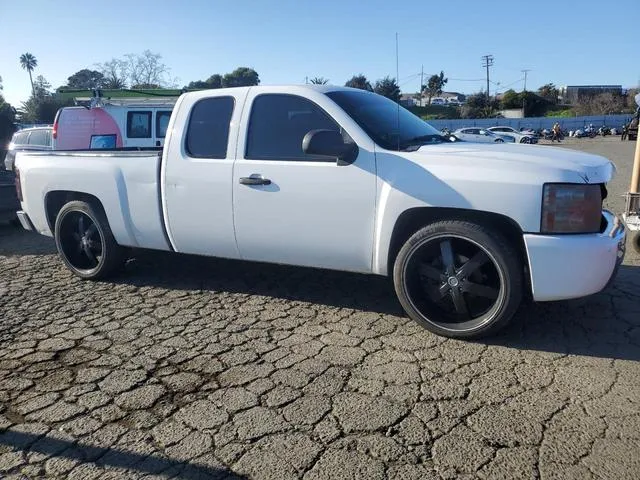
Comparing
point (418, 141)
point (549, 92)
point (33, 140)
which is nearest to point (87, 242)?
point (418, 141)

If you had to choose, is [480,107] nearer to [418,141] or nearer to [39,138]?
[39,138]

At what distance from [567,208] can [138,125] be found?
37.6 feet

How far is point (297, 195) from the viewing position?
13.2ft

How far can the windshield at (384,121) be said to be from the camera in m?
4.00

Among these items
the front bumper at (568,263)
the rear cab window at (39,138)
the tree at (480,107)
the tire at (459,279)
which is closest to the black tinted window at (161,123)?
the rear cab window at (39,138)

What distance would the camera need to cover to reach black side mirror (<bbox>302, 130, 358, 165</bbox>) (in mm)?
3693

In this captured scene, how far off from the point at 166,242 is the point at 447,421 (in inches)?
124

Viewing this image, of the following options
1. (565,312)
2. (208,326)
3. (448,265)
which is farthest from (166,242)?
(565,312)

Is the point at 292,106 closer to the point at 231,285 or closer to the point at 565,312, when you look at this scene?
the point at 231,285

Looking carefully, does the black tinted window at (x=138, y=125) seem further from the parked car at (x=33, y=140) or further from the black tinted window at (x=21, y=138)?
the black tinted window at (x=21, y=138)

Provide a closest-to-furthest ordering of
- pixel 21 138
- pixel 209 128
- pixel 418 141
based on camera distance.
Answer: pixel 418 141 → pixel 209 128 → pixel 21 138

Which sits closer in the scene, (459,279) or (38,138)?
(459,279)

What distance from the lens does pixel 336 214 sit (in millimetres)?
3912

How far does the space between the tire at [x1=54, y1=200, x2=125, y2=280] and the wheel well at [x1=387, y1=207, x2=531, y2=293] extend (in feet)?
9.74
